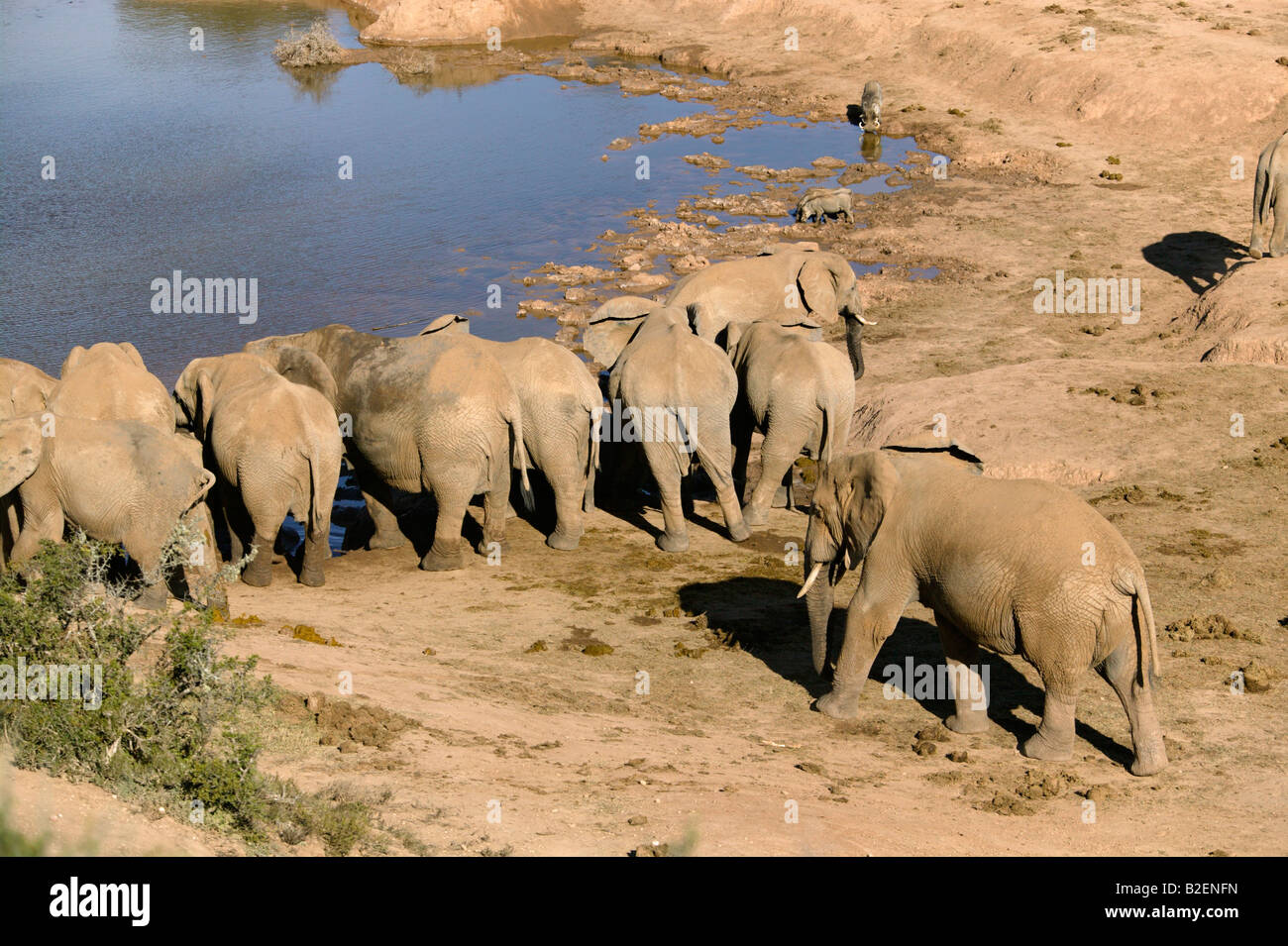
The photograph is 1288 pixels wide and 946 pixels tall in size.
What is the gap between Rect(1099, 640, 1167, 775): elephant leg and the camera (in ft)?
29.2

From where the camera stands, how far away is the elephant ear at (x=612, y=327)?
51.4ft

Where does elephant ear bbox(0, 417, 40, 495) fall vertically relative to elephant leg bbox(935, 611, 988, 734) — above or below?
above

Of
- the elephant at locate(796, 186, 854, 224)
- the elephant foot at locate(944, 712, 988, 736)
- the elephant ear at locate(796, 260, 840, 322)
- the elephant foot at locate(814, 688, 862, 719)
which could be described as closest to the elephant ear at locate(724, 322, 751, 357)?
the elephant ear at locate(796, 260, 840, 322)

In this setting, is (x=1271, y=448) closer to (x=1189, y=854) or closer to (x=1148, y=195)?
(x=1189, y=854)

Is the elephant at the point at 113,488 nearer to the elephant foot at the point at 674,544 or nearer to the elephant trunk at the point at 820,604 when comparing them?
the elephant foot at the point at 674,544

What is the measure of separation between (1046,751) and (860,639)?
1484mm

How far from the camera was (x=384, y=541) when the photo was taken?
14.1 m

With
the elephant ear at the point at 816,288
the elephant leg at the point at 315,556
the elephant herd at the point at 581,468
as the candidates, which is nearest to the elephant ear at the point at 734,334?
the elephant herd at the point at 581,468

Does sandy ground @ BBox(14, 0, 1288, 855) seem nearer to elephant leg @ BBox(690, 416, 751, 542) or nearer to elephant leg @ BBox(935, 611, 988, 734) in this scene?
elephant leg @ BBox(935, 611, 988, 734)

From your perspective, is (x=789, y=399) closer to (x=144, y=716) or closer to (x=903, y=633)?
(x=903, y=633)

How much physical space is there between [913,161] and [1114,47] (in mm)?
6025

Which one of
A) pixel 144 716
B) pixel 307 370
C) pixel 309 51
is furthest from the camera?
pixel 309 51

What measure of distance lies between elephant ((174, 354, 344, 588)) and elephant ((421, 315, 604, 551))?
6.04 ft

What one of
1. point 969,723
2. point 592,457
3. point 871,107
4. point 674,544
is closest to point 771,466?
point 674,544
